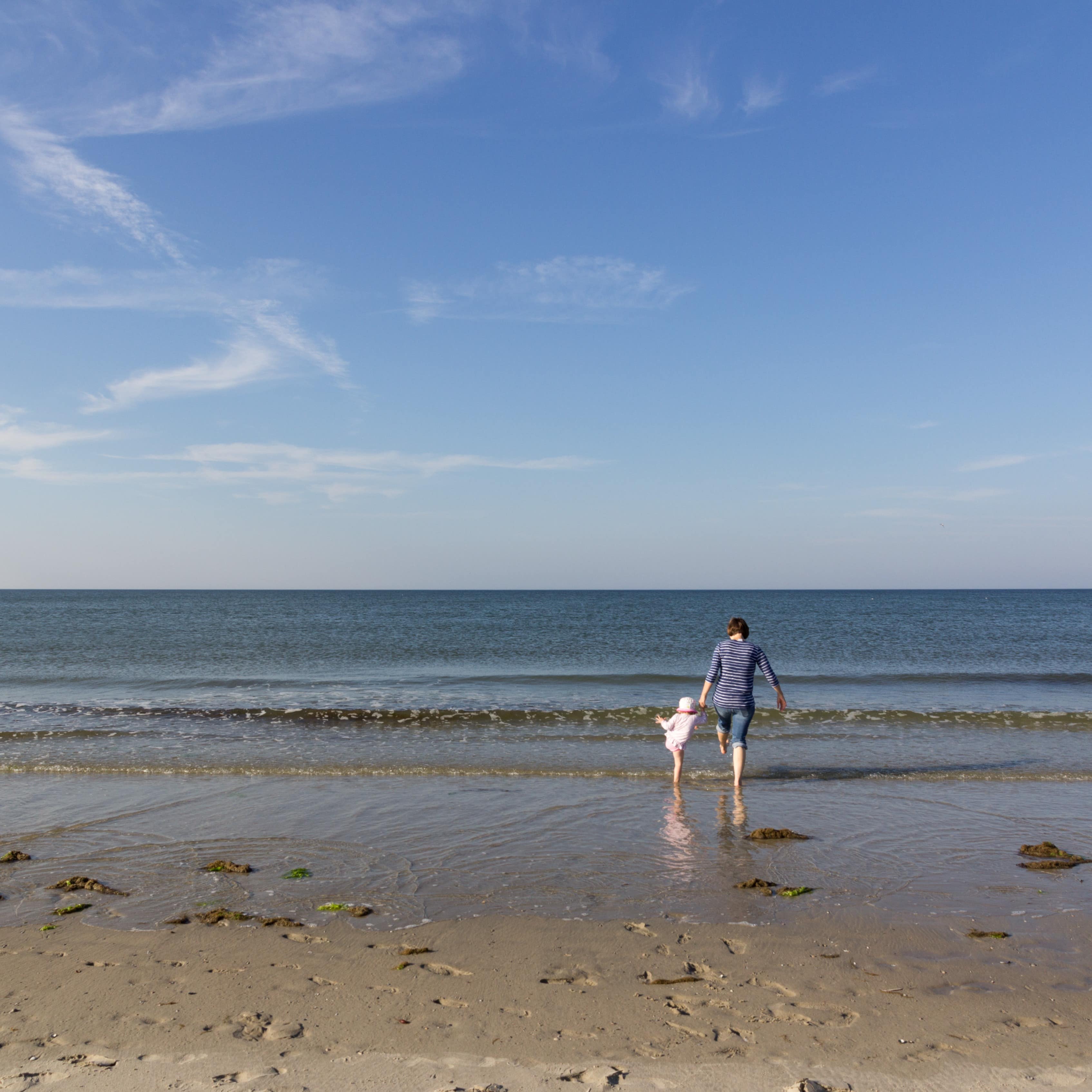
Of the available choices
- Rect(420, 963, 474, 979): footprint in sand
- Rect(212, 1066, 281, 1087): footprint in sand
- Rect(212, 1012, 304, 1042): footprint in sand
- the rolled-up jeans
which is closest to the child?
the rolled-up jeans

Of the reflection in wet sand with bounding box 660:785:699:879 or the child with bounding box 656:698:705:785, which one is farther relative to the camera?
the child with bounding box 656:698:705:785

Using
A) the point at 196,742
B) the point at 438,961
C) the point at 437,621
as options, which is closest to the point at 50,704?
the point at 196,742

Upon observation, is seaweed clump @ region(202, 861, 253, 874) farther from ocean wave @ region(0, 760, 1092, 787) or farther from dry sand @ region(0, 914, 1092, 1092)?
ocean wave @ region(0, 760, 1092, 787)

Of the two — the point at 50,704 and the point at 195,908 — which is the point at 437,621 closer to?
the point at 50,704

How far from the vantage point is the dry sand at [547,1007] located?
3.59 m

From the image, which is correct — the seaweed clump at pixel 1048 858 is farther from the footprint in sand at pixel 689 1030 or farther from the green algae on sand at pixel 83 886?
the green algae on sand at pixel 83 886

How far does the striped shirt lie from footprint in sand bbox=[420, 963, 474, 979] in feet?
18.4

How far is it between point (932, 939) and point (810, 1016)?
1596mm

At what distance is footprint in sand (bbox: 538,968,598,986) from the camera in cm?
457

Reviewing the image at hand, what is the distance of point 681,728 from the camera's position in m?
9.80

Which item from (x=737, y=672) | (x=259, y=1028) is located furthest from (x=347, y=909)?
(x=737, y=672)

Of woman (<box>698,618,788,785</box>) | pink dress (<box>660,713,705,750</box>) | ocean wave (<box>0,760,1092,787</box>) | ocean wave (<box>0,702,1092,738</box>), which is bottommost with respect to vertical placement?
ocean wave (<box>0,702,1092,738</box>)

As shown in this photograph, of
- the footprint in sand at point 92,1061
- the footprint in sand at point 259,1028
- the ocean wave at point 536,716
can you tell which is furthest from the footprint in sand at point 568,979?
the ocean wave at point 536,716

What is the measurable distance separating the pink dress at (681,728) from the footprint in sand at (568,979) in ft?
16.9
